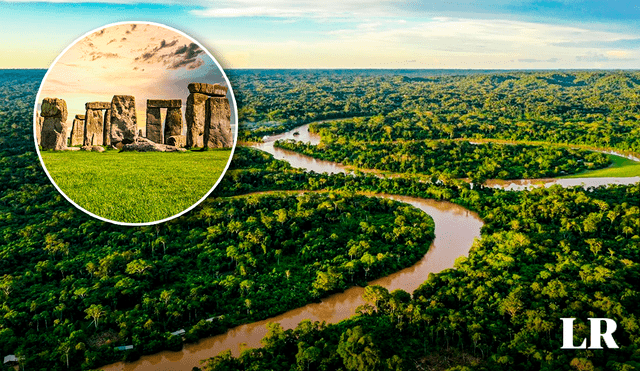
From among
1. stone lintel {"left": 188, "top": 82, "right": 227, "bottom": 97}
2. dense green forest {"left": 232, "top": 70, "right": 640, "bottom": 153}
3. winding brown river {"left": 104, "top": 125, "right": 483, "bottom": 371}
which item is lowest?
winding brown river {"left": 104, "top": 125, "right": 483, "bottom": 371}

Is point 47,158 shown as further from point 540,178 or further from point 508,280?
point 540,178

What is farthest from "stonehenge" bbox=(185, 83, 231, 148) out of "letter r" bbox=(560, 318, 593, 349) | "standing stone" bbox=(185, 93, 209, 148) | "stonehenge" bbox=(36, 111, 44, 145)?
"letter r" bbox=(560, 318, 593, 349)

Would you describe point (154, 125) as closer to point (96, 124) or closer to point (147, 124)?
point (147, 124)

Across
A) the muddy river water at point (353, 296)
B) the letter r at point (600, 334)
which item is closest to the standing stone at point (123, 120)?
the muddy river water at point (353, 296)

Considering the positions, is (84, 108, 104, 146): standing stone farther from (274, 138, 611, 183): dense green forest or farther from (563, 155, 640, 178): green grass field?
(563, 155, 640, 178): green grass field

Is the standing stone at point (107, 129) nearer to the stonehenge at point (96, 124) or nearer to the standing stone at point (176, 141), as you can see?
the stonehenge at point (96, 124)

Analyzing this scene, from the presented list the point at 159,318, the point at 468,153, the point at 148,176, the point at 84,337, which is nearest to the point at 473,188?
the point at 468,153
